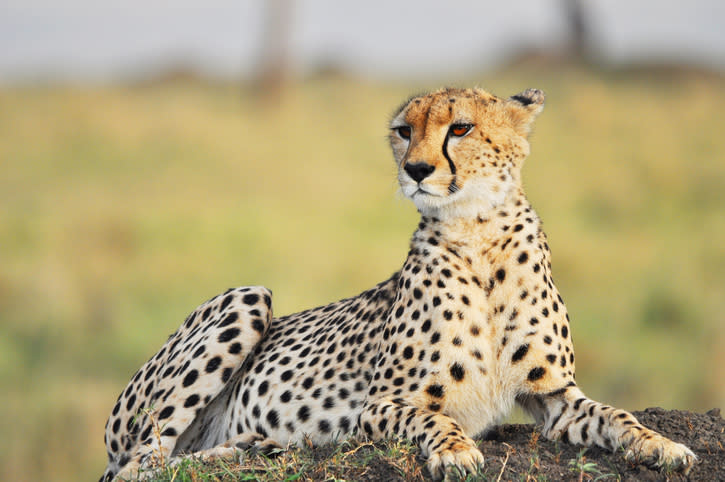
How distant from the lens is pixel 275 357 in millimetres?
3830

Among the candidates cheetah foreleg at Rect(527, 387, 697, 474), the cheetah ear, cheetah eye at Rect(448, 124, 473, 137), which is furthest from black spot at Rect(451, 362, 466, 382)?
→ the cheetah ear

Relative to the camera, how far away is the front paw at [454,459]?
107 inches

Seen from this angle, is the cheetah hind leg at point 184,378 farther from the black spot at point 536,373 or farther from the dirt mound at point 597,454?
the black spot at point 536,373

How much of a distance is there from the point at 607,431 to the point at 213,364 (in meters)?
1.62

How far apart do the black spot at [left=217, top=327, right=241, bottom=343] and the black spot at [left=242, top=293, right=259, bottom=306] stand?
0.16 meters

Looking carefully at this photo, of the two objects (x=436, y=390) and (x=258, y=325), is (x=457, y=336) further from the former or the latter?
(x=258, y=325)

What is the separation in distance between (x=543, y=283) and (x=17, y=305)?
Answer: 859cm

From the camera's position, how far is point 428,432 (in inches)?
114

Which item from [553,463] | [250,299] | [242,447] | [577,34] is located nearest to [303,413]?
[242,447]

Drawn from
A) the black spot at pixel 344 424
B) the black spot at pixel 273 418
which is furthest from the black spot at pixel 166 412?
the black spot at pixel 344 424

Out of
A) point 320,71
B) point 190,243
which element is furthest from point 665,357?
point 320,71

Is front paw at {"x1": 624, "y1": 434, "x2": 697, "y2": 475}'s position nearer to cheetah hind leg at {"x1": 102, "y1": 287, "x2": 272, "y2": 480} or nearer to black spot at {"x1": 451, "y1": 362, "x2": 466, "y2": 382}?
black spot at {"x1": 451, "y1": 362, "x2": 466, "y2": 382}

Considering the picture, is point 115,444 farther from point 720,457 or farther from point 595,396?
point 595,396

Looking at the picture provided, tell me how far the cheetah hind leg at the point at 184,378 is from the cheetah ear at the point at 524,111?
140 cm
